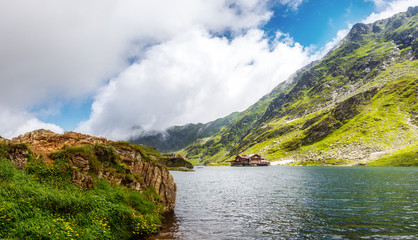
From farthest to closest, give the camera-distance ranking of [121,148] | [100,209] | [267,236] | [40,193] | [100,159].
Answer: [121,148], [100,159], [267,236], [100,209], [40,193]

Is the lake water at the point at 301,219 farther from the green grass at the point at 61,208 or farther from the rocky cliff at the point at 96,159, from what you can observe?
the rocky cliff at the point at 96,159

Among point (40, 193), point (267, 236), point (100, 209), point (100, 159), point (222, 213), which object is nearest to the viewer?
point (40, 193)

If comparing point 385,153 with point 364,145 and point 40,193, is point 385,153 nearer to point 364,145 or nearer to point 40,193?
point 364,145

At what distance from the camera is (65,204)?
17.1 m

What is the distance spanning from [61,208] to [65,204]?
37 centimetres

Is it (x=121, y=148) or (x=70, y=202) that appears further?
(x=121, y=148)

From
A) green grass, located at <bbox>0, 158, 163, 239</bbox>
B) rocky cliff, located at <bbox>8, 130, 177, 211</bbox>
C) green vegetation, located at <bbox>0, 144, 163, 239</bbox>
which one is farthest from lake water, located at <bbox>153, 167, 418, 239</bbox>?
rocky cliff, located at <bbox>8, 130, 177, 211</bbox>

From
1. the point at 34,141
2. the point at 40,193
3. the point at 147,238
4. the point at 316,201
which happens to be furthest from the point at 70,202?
the point at 316,201

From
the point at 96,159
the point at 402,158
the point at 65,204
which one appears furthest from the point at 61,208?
the point at 402,158

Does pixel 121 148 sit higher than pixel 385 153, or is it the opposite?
pixel 121 148

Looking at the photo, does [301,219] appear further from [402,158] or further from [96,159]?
[402,158]

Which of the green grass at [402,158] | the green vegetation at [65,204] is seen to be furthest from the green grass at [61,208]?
the green grass at [402,158]

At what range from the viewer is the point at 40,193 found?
16.6 meters

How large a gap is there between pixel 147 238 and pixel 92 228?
5.59 meters
